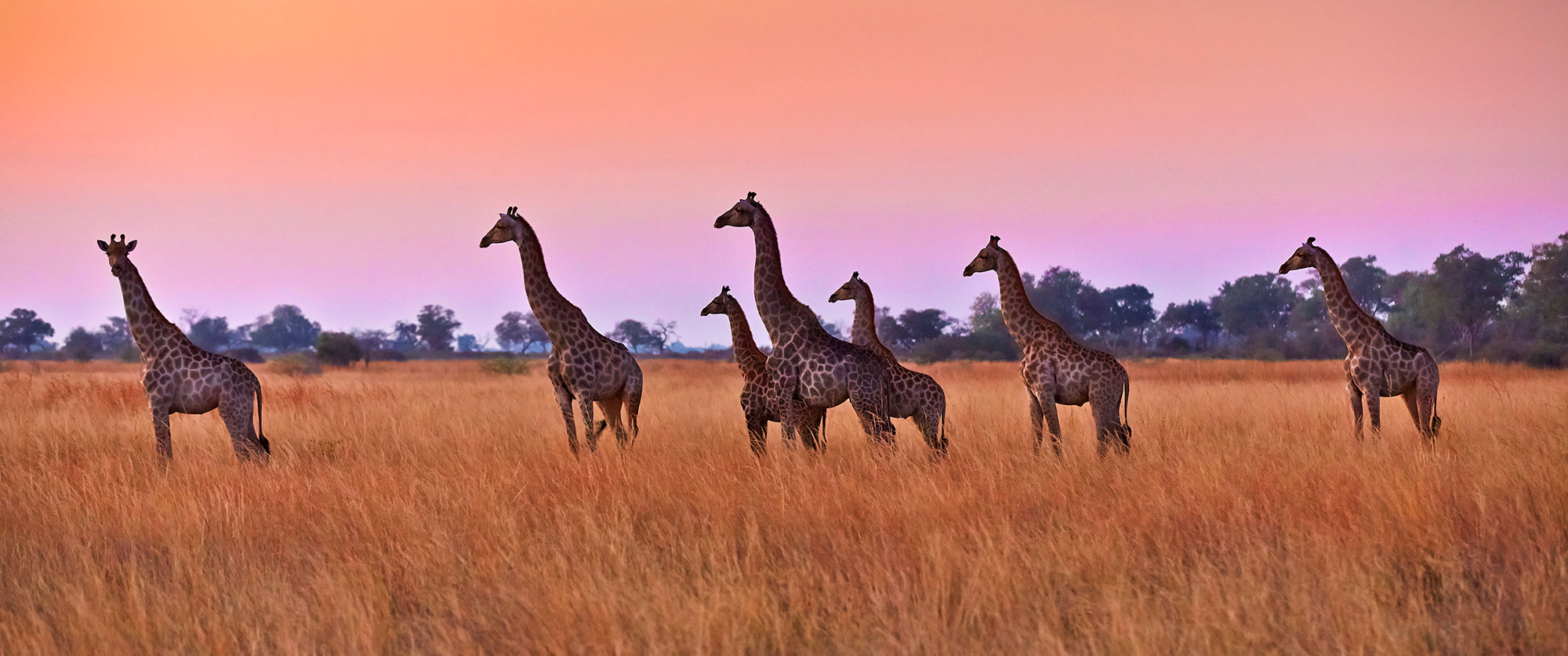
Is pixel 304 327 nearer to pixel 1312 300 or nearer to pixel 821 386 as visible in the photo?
pixel 1312 300

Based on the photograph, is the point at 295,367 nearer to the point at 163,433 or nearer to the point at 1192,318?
the point at 163,433

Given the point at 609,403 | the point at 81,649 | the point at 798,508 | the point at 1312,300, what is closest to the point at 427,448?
the point at 609,403

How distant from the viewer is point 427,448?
37.9 ft

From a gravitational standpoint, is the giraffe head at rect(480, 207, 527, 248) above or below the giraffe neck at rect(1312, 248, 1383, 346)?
above

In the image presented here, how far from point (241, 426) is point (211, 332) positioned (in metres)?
92.0

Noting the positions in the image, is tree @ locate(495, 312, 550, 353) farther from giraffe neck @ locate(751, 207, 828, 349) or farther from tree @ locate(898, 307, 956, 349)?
giraffe neck @ locate(751, 207, 828, 349)

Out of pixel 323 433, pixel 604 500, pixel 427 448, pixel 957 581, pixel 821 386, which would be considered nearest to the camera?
pixel 957 581

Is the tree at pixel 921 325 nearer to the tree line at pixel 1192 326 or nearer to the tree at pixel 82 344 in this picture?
the tree line at pixel 1192 326

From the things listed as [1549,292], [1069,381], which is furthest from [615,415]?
[1549,292]

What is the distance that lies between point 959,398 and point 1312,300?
5661 centimetres

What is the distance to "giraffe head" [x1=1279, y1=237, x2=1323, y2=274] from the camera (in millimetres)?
10734

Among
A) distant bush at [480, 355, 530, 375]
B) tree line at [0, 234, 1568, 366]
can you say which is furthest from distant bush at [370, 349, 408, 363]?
distant bush at [480, 355, 530, 375]

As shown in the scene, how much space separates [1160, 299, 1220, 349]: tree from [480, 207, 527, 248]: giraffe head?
A: 69.9 metres

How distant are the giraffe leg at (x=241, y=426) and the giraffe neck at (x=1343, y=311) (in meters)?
9.28
